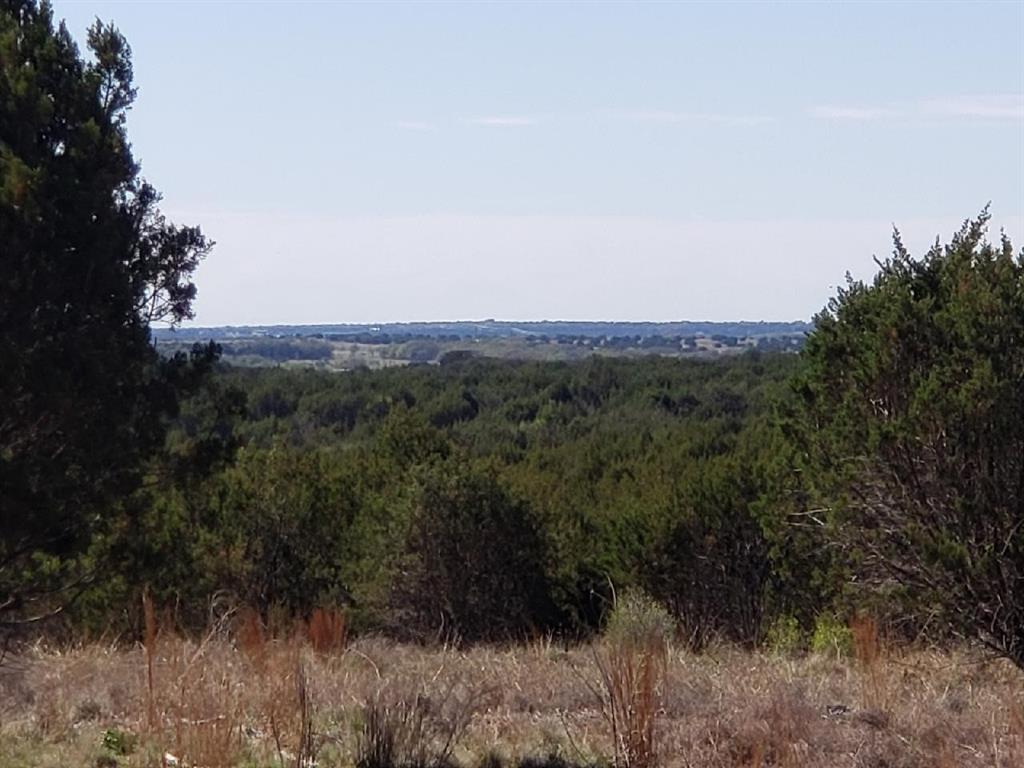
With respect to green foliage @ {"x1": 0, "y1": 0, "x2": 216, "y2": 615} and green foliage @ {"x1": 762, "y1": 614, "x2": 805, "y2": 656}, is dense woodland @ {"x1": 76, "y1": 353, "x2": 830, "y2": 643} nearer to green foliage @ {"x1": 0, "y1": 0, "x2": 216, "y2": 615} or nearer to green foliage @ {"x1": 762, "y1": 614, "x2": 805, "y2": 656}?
green foliage @ {"x1": 762, "y1": 614, "x2": 805, "y2": 656}

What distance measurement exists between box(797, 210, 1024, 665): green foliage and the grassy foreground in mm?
1810

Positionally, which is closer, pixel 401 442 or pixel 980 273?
pixel 980 273

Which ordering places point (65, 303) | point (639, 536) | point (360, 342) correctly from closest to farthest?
point (65, 303) → point (639, 536) → point (360, 342)

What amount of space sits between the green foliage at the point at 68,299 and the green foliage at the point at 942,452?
208 inches

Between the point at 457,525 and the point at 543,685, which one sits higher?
the point at 543,685

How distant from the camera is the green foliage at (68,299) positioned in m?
6.60

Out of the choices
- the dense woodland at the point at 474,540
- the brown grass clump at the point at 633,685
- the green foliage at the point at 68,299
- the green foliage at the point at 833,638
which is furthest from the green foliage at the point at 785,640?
the green foliage at the point at 68,299

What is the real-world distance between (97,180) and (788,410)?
7.53 meters

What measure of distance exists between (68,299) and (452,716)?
2.87 m

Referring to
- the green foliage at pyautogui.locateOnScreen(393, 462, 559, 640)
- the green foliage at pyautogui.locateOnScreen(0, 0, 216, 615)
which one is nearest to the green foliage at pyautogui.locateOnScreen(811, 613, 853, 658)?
the green foliage at pyautogui.locateOnScreen(0, 0, 216, 615)

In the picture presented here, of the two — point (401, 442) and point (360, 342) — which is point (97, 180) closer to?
point (401, 442)

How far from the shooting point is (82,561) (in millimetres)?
7938

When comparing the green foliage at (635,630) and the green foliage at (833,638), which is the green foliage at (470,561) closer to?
the green foliage at (833,638)

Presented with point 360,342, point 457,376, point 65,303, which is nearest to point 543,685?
point 65,303
